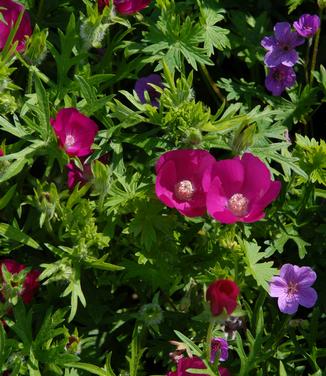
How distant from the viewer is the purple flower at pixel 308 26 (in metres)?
2.37

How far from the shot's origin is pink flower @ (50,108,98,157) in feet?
6.41

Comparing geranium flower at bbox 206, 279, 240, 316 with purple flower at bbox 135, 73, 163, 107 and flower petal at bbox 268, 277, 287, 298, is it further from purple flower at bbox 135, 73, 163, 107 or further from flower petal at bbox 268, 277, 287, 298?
purple flower at bbox 135, 73, 163, 107

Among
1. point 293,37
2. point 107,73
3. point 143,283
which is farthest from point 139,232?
point 293,37

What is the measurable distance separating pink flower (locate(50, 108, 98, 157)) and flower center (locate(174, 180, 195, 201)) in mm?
258

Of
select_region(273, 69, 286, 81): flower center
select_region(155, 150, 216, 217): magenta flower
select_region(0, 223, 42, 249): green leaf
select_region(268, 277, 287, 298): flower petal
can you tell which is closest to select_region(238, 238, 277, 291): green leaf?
select_region(268, 277, 287, 298): flower petal

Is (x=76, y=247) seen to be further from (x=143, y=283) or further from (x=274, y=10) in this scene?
(x=274, y=10)

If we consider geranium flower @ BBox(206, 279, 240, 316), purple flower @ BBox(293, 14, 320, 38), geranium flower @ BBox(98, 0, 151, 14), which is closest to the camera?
geranium flower @ BBox(206, 279, 240, 316)

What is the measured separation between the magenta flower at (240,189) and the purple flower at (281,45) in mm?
615

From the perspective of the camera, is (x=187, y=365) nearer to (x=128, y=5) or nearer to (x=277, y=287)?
(x=277, y=287)

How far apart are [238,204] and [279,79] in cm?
64

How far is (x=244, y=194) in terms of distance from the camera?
197 centimetres

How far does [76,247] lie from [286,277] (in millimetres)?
579

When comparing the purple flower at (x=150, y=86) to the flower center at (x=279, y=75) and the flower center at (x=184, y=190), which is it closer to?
the flower center at (x=279, y=75)

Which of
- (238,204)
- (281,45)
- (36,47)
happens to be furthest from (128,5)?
(238,204)
